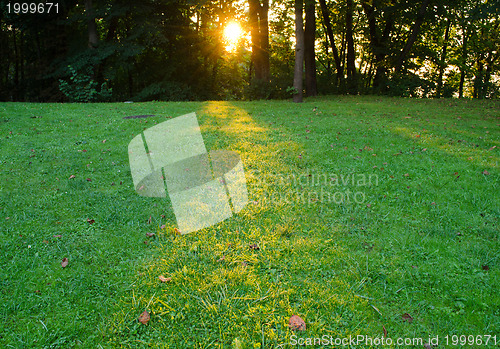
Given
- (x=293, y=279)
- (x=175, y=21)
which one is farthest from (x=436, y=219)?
(x=175, y=21)

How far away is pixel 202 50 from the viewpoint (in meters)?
22.2

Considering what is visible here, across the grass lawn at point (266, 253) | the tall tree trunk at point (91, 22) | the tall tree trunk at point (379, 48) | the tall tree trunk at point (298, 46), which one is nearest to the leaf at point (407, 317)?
the grass lawn at point (266, 253)

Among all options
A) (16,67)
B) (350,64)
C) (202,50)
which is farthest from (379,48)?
(16,67)

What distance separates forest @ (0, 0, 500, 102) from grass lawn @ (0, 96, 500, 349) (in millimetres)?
10063

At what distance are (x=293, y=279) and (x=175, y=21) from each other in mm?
21317

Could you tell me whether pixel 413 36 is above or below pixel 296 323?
above

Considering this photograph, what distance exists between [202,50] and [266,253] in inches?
858

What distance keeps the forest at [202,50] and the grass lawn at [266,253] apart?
1006cm

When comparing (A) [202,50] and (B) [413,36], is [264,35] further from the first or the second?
(B) [413,36]

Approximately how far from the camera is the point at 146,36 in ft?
56.7

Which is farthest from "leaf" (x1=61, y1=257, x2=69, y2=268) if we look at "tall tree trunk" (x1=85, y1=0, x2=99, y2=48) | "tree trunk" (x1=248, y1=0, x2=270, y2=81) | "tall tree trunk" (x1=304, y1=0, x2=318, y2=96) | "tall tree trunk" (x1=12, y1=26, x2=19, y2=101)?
"tall tree trunk" (x1=12, y1=26, x2=19, y2=101)

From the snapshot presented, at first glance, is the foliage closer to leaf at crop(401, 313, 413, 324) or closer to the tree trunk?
the tree trunk

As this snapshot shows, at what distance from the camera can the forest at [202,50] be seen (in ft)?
55.6

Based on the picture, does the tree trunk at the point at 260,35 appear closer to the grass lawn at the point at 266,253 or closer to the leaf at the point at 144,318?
the grass lawn at the point at 266,253
